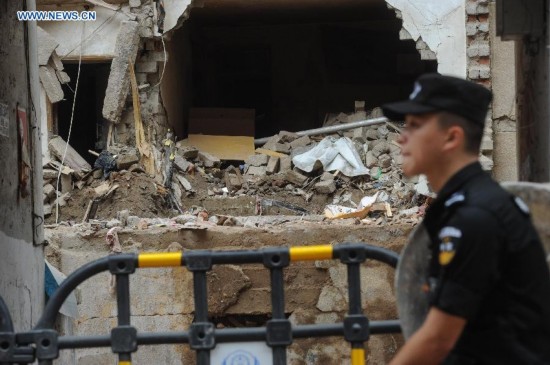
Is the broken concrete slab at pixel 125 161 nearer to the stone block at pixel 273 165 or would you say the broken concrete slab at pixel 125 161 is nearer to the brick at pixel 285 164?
the stone block at pixel 273 165

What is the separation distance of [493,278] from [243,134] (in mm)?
12454

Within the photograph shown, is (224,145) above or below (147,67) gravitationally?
below

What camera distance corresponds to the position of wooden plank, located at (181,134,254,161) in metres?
14.2

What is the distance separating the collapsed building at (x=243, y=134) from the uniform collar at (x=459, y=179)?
5.96 meters

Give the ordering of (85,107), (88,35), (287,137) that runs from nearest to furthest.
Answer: (88,35) → (287,137) → (85,107)

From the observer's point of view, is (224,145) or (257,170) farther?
(224,145)

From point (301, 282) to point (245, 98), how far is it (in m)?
8.97

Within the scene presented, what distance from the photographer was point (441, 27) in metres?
12.7

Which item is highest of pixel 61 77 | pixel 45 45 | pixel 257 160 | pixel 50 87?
pixel 45 45

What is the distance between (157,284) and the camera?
29.2ft

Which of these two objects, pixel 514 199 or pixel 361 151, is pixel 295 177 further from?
pixel 514 199

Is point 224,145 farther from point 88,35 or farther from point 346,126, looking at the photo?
point 88,35

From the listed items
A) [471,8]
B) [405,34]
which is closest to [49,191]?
[405,34]

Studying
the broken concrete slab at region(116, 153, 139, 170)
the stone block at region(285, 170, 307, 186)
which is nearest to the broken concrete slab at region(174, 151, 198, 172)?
the broken concrete slab at region(116, 153, 139, 170)
